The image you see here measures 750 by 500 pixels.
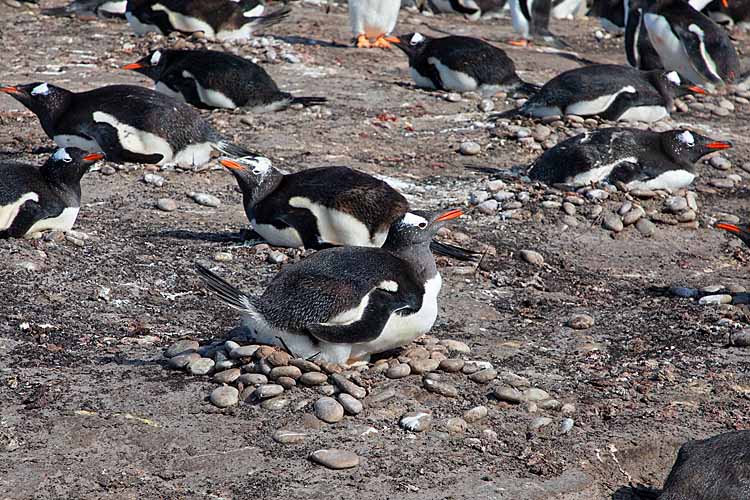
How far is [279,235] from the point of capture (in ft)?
20.2

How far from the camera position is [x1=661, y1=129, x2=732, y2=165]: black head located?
302 inches

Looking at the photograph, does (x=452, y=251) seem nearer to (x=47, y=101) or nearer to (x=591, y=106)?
(x=47, y=101)

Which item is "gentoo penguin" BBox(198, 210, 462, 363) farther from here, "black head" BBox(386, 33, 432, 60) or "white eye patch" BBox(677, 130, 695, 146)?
"black head" BBox(386, 33, 432, 60)

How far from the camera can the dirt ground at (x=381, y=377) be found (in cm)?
382

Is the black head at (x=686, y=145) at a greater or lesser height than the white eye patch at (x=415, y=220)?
lesser

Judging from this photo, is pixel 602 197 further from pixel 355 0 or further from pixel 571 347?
pixel 355 0

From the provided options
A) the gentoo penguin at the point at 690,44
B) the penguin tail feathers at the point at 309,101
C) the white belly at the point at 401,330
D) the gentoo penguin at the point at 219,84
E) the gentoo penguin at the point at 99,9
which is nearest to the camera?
the white belly at the point at 401,330

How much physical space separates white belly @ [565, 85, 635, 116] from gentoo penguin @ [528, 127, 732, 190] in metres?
1.12

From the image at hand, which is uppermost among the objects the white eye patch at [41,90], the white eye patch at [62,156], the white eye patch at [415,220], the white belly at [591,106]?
the white eye patch at [415,220]

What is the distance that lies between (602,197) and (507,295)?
164 centimetres

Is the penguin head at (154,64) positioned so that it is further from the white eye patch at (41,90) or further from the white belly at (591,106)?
the white belly at (591,106)

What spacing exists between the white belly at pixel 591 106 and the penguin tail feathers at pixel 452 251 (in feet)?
9.81

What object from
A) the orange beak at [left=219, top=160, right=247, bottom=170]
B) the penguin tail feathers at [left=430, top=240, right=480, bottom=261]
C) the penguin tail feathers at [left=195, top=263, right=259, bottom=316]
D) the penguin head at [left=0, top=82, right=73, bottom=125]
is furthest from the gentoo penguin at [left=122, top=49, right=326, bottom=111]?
the penguin tail feathers at [left=195, top=263, right=259, bottom=316]

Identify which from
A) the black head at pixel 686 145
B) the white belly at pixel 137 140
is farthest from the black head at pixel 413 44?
the white belly at pixel 137 140
